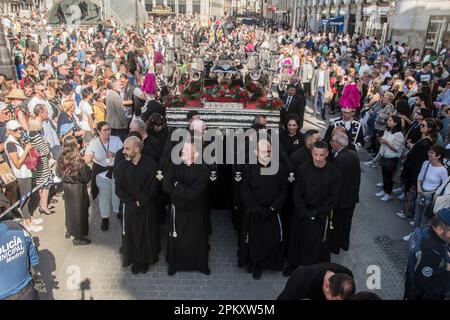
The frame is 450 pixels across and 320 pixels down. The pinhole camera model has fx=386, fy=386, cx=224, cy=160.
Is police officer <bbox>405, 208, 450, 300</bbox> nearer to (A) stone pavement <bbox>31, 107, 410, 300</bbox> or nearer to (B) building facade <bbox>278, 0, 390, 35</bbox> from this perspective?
(A) stone pavement <bbox>31, 107, 410, 300</bbox>

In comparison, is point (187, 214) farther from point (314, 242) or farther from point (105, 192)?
point (105, 192)

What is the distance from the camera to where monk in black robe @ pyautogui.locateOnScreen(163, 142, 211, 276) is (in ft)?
16.4

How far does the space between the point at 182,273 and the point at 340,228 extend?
8.24 ft

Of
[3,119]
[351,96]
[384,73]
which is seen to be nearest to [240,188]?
[3,119]

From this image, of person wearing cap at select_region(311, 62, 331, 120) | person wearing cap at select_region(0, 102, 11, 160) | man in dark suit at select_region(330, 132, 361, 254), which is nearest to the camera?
man in dark suit at select_region(330, 132, 361, 254)

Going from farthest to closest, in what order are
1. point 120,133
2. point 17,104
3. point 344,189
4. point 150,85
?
1. point 150,85
2. point 120,133
3. point 17,104
4. point 344,189

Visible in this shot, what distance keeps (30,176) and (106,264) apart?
A: 1977mm

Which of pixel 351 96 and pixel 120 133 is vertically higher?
pixel 351 96

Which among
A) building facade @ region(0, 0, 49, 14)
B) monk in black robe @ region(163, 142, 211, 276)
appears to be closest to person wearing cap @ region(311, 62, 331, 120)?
monk in black robe @ region(163, 142, 211, 276)

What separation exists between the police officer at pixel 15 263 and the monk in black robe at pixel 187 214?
1.93m

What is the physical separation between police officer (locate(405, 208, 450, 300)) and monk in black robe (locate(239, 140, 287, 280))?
1.77 m

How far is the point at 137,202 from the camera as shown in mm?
5141

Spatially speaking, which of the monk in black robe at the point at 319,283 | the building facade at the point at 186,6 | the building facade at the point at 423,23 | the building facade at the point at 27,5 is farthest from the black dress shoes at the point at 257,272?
the building facade at the point at 186,6

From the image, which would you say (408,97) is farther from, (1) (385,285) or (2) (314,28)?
(2) (314,28)
